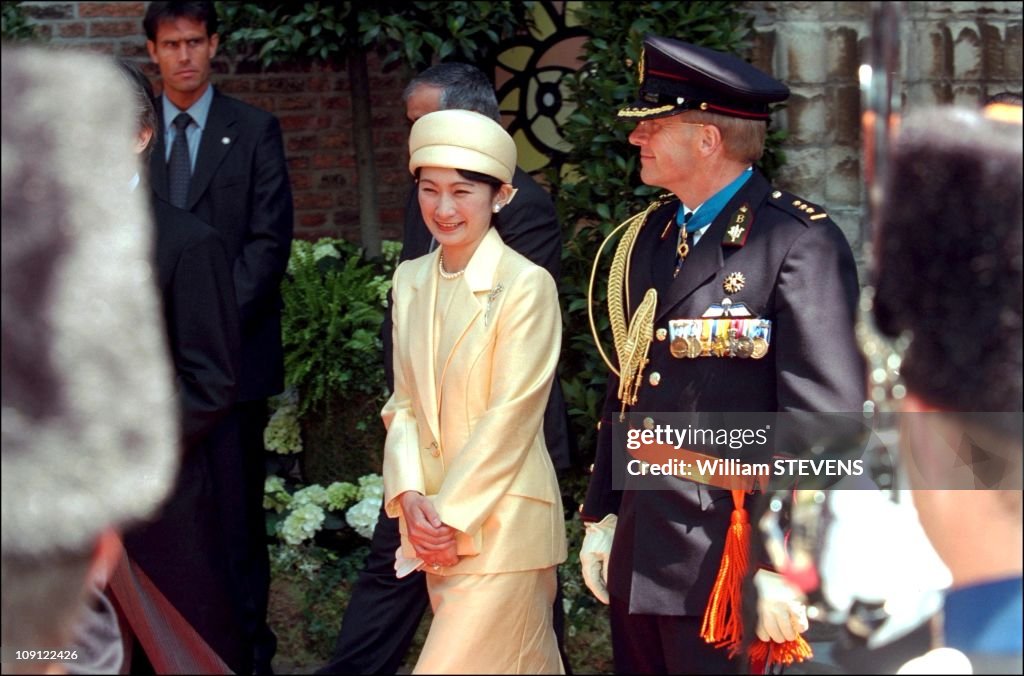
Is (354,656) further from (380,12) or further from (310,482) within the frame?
(380,12)

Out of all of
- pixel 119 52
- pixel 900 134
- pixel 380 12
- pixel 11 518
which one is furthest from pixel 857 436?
pixel 119 52

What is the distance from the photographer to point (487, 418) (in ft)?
11.3

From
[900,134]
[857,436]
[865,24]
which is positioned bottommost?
[857,436]

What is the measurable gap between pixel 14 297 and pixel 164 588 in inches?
77.6

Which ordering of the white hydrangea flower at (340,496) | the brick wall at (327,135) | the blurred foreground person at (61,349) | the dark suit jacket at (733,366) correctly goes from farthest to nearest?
the brick wall at (327,135) → the white hydrangea flower at (340,496) → the dark suit jacket at (733,366) → the blurred foreground person at (61,349)

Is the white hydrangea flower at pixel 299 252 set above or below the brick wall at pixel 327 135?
below

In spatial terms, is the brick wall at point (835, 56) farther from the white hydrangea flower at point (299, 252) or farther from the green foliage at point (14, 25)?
the white hydrangea flower at point (299, 252)

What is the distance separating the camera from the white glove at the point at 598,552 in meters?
3.52

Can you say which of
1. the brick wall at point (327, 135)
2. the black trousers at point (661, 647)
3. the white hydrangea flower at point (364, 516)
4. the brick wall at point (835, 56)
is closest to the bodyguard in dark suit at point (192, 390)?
the black trousers at point (661, 647)

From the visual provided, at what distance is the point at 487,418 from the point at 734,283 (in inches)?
24.6

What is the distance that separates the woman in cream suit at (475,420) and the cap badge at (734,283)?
47 cm

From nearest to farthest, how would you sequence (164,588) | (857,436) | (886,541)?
(886,541), (857,436), (164,588)

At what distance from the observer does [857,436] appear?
124 inches

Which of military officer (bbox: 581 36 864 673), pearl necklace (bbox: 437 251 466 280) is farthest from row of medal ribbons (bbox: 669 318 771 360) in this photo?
pearl necklace (bbox: 437 251 466 280)
